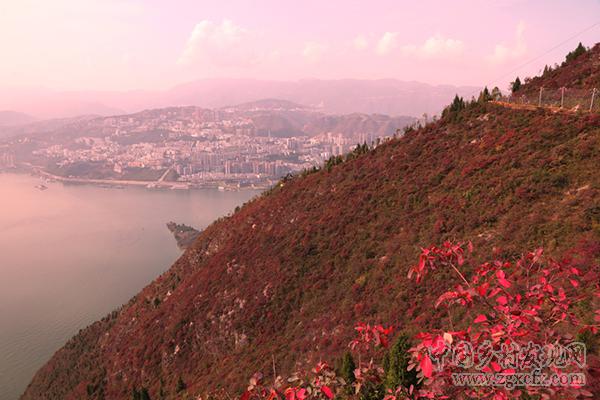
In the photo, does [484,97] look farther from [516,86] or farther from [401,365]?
[401,365]

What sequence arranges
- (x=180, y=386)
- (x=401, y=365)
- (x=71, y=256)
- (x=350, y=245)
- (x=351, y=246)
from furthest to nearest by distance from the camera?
(x=71, y=256) < (x=350, y=245) < (x=351, y=246) < (x=180, y=386) < (x=401, y=365)

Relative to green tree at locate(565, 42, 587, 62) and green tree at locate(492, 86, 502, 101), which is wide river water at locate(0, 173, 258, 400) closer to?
green tree at locate(492, 86, 502, 101)

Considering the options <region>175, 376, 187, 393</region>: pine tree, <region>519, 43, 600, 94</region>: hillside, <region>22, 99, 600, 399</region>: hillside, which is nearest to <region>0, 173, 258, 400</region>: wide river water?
<region>22, 99, 600, 399</region>: hillside

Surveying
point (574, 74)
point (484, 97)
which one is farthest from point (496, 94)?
point (574, 74)

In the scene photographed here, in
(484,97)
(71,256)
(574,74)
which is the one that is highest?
(574,74)

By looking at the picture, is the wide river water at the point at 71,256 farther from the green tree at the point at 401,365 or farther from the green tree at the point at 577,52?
the green tree at the point at 577,52

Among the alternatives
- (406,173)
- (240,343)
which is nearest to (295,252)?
(240,343)

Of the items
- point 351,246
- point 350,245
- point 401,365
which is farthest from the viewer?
point 350,245
